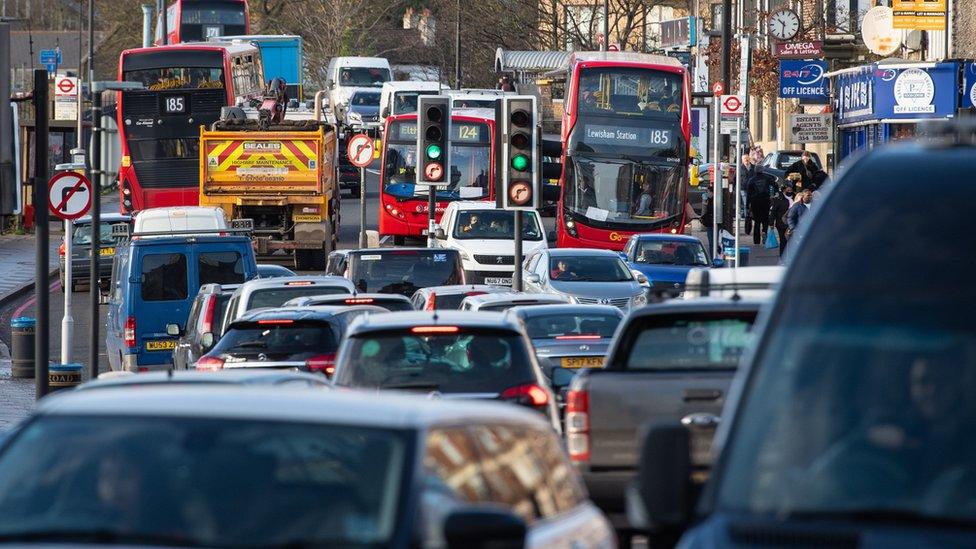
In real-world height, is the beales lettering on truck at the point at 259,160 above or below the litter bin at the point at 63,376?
above

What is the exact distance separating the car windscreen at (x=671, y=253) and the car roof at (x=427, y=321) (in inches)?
848

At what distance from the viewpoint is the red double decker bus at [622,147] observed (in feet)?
133

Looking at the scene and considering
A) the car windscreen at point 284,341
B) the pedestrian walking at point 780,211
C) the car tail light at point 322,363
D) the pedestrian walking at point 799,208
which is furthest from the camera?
the pedestrian walking at point 780,211

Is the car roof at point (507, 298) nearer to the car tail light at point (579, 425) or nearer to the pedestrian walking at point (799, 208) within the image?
the car tail light at point (579, 425)

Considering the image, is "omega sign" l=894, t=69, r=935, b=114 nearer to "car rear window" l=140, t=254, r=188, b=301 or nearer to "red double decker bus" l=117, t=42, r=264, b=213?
"red double decker bus" l=117, t=42, r=264, b=213

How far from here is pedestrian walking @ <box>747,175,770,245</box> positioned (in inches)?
1668

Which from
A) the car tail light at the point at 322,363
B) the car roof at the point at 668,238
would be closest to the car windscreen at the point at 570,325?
the car tail light at the point at 322,363

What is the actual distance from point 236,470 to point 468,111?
4124cm

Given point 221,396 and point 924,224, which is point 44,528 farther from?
point 924,224

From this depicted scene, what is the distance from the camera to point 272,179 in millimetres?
38375

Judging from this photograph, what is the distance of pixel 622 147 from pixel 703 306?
2977cm

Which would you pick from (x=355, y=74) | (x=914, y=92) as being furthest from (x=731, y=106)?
(x=355, y=74)

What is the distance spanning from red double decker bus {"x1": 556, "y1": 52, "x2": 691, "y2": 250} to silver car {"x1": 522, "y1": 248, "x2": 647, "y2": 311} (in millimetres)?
10419

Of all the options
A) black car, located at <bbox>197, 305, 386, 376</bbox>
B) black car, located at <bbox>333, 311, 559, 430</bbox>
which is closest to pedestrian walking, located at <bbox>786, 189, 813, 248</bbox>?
black car, located at <bbox>197, 305, 386, 376</bbox>
